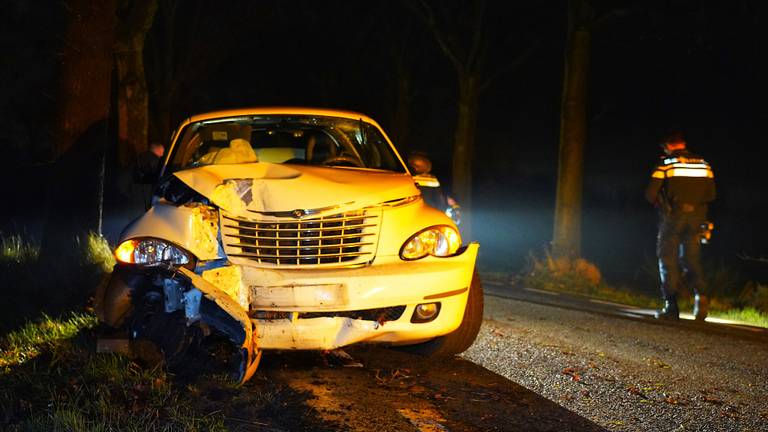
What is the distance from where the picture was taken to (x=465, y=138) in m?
22.2

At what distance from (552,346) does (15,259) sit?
743cm

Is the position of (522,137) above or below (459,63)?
below

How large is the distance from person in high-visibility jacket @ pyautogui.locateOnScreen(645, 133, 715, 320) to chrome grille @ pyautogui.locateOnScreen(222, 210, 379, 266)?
497cm

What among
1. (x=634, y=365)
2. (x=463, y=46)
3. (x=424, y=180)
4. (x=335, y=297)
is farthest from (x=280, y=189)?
(x=463, y=46)

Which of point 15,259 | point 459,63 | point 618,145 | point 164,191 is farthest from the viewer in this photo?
point 618,145

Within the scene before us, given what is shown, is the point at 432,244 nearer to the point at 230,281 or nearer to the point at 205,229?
the point at 230,281

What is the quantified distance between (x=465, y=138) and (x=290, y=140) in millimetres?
13946

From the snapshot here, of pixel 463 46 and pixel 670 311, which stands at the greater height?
pixel 463 46

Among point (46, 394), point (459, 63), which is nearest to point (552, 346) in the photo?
point (46, 394)

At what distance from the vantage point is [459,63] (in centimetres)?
2158

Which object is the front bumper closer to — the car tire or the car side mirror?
the car tire

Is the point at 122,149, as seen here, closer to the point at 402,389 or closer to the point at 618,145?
the point at 402,389

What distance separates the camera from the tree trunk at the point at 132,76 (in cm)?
1517

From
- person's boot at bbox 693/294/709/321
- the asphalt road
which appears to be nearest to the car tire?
the asphalt road
